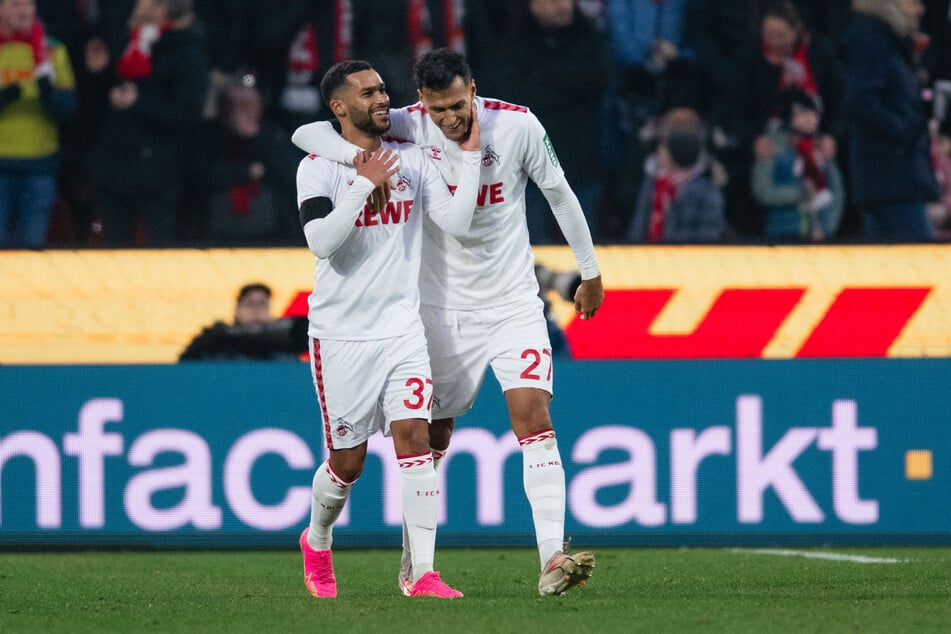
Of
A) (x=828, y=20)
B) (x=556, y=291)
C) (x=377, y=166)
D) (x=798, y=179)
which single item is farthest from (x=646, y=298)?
(x=377, y=166)

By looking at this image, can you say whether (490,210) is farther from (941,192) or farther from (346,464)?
(941,192)

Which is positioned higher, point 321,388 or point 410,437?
point 321,388

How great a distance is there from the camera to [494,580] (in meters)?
6.89

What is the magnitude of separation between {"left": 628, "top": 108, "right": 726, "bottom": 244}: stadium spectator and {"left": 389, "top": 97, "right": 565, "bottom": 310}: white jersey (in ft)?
13.4

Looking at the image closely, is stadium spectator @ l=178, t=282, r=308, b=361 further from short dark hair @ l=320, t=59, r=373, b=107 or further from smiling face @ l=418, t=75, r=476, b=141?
smiling face @ l=418, t=75, r=476, b=141

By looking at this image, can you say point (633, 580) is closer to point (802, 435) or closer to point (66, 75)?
point (802, 435)

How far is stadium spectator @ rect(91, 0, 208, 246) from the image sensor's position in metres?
10.4

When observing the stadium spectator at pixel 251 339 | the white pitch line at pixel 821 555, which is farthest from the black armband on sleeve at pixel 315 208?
the stadium spectator at pixel 251 339

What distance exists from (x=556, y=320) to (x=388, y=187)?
171 inches

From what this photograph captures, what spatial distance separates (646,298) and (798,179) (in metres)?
1.25

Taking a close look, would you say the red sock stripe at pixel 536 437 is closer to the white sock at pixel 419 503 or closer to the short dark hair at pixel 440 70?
the white sock at pixel 419 503

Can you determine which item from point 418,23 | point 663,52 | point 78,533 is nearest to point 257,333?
point 78,533

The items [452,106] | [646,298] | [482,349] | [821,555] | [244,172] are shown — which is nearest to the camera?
[452,106]

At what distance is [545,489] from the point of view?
232 inches
